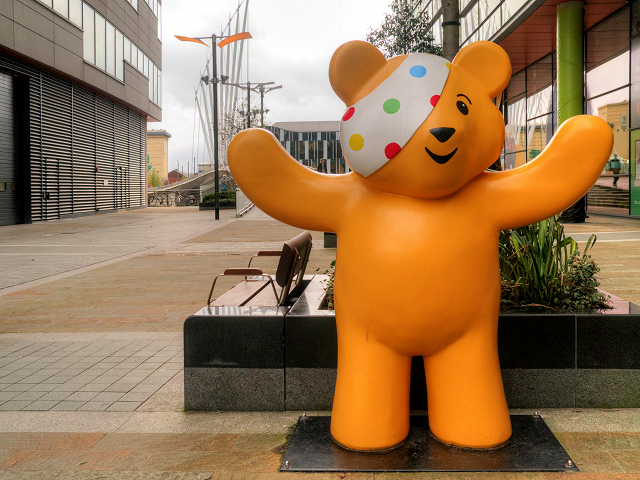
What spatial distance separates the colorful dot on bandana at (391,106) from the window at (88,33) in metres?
25.2

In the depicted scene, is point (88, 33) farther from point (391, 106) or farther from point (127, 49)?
point (391, 106)

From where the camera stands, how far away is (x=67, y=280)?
8680mm

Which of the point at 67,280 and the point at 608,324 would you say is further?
the point at 67,280

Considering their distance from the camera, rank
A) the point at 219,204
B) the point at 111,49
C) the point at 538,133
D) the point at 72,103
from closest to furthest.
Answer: the point at 538,133
the point at 72,103
the point at 111,49
the point at 219,204

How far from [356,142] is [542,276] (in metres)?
1.79

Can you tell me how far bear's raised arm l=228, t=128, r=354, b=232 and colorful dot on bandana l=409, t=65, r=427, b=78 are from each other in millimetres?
613

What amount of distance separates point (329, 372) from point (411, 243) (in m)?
1.17

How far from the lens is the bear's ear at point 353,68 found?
2740 millimetres

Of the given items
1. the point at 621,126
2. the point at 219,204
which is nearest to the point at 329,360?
the point at 621,126

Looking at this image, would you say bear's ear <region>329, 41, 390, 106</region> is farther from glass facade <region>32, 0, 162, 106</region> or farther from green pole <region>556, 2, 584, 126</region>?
glass facade <region>32, 0, 162, 106</region>

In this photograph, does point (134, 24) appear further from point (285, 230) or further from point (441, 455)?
point (441, 455)

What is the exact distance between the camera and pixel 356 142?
8.88 feet

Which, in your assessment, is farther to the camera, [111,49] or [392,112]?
[111,49]

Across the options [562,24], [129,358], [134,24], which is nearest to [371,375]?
[129,358]
